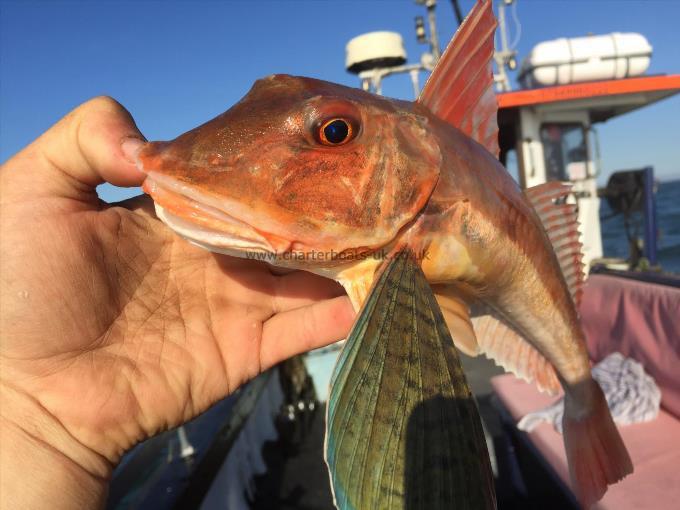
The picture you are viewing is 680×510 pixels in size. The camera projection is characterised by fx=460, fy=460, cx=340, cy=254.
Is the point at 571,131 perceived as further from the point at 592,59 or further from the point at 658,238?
the point at 658,238

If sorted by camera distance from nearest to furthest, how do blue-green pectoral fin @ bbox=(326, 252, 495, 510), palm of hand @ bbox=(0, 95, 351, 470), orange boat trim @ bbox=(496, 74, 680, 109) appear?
blue-green pectoral fin @ bbox=(326, 252, 495, 510), palm of hand @ bbox=(0, 95, 351, 470), orange boat trim @ bbox=(496, 74, 680, 109)

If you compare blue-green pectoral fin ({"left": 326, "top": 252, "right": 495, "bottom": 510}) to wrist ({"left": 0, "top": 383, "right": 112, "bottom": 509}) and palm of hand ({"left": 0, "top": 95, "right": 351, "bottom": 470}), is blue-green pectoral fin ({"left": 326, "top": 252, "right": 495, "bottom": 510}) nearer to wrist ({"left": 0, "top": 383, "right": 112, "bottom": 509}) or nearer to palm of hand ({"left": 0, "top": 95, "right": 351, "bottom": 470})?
palm of hand ({"left": 0, "top": 95, "right": 351, "bottom": 470})

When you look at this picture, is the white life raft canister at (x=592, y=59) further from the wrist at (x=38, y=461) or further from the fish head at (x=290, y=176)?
the wrist at (x=38, y=461)

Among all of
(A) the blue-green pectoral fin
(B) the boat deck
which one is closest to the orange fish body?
(A) the blue-green pectoral fin

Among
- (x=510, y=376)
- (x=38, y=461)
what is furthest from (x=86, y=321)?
(x=510, y=376)

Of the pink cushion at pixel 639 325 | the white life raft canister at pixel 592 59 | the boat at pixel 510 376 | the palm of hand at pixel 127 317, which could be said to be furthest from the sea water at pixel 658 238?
the palm of hand at pixel 127 317

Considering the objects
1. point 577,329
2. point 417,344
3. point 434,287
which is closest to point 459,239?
point 434,287

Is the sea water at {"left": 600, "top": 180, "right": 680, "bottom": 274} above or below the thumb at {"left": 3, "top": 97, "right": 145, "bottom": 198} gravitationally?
below
